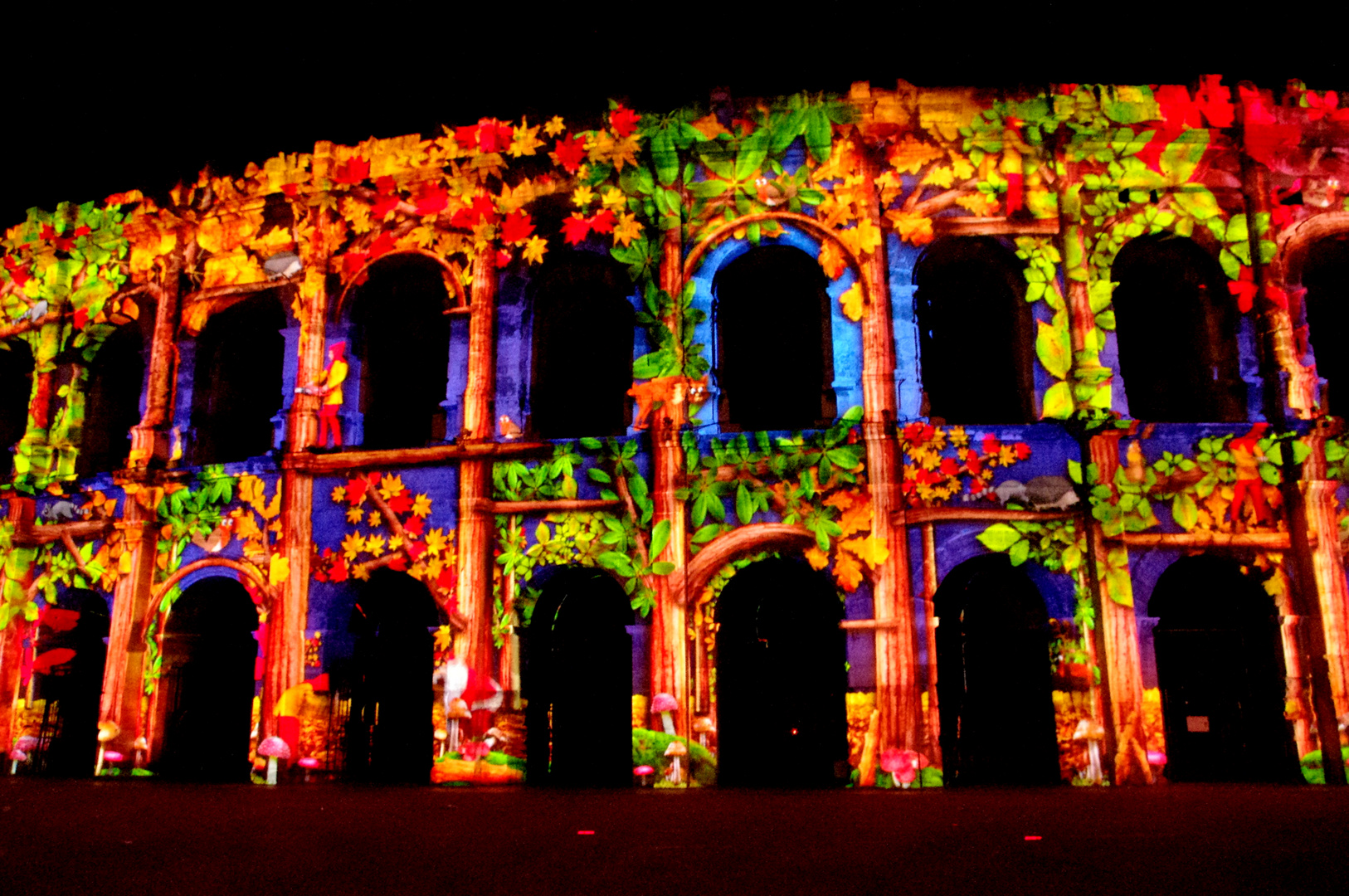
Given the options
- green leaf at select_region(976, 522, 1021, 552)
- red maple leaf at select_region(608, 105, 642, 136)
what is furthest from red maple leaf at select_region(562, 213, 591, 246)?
green leaf at select_region(976, 522, 1021, 552)

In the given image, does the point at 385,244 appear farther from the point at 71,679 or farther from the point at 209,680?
the point at 71,679

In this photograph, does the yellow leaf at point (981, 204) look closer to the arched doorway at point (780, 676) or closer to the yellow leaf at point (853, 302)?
the yellow leaf at point (853, 302)

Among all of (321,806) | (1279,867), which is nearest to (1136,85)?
(1279,867)

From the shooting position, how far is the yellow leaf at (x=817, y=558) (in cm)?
879

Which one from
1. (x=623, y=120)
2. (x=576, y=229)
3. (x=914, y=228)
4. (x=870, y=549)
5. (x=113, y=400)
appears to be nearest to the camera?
(x=870, y=549)

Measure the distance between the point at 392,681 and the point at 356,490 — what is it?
2.18 m

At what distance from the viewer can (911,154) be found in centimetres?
969

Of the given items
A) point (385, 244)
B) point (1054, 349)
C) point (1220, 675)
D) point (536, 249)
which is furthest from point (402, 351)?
point (1220, 675)

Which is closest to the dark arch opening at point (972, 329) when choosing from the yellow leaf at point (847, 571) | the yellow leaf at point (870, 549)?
the yellow leaf at point (870, 549)

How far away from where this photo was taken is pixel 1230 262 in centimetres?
934

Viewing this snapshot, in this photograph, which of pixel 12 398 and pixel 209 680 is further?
pixel 12 398

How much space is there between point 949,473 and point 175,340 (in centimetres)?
903

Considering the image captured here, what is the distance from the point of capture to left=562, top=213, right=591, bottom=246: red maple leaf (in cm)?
992

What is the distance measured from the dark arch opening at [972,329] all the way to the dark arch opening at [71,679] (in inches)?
392
